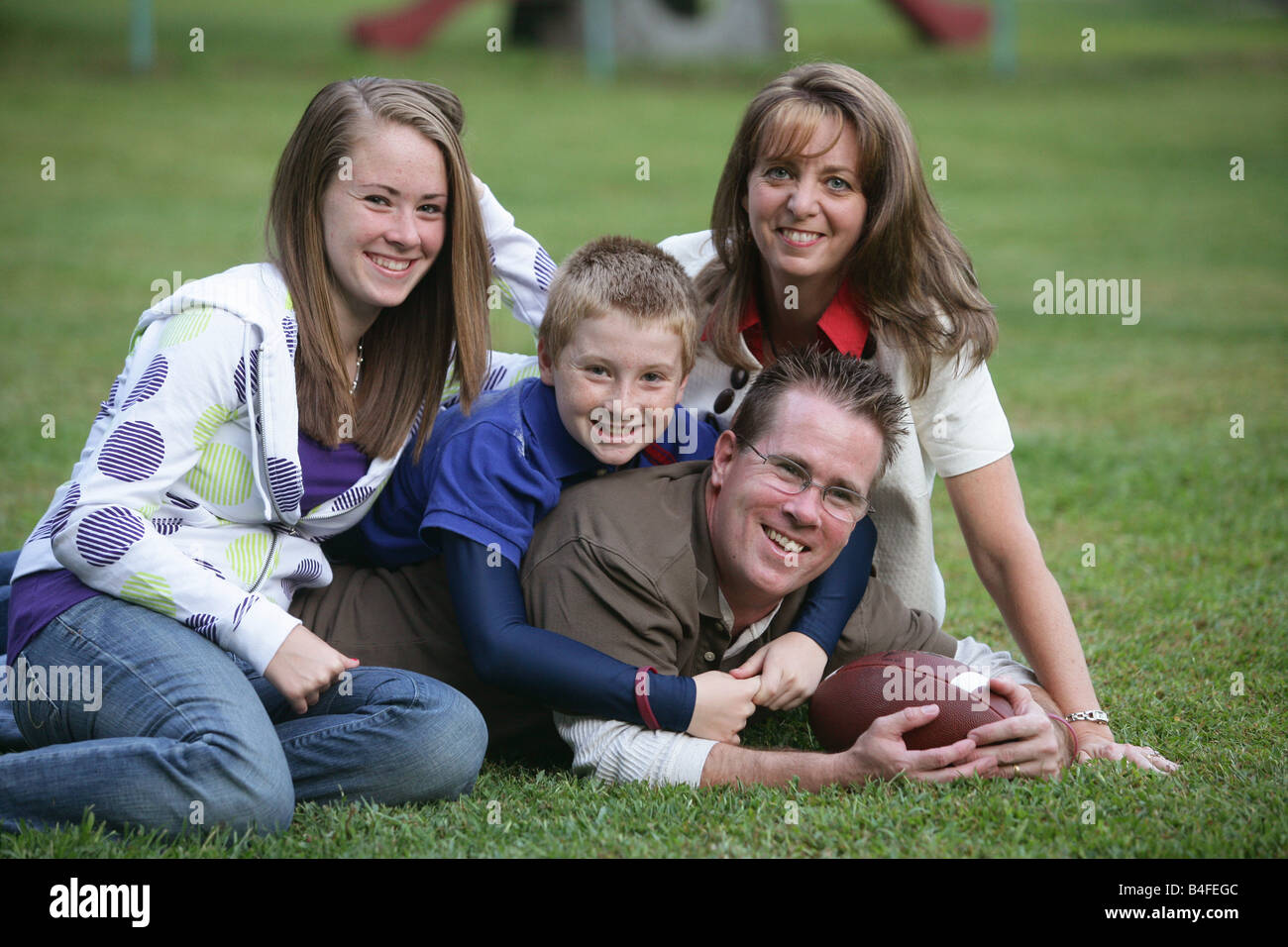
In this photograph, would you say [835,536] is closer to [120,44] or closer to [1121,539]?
[1121,539]

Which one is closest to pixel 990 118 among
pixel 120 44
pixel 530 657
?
pixel 120 44

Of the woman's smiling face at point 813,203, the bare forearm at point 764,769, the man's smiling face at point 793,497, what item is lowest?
the bare forearm at point 764,769

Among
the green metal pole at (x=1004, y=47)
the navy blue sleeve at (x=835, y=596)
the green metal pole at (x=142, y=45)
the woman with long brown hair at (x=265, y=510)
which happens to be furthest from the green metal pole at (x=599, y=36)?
the navy blue sleeve at (x=835, y=596)

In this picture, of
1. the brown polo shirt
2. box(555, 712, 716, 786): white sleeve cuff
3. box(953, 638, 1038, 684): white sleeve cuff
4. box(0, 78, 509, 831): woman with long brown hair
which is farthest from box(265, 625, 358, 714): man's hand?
box(953, 638, 1038, 684): white sleeve cuff

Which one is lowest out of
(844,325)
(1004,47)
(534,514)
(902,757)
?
(902,757)

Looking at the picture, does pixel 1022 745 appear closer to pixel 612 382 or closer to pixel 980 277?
pixel 612 382

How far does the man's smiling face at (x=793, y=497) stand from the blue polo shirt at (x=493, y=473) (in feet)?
1.34

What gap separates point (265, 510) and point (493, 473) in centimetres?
59

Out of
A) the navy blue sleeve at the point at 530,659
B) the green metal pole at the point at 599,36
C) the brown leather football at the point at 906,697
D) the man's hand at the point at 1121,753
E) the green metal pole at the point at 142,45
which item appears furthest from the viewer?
the green metal pole at the point at 599,36

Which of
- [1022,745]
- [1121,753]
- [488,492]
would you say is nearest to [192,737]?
[488,492]

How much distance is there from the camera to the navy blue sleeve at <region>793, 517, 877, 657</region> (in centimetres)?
363

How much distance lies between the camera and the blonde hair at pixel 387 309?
3.52 meters

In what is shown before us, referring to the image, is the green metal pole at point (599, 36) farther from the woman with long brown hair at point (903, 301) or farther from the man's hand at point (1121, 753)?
the man's hand at point (1121, 753)

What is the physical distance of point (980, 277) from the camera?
12805mm
